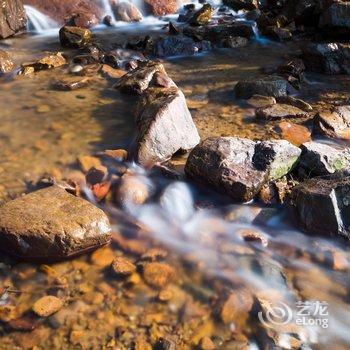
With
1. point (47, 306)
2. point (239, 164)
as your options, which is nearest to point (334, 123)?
point (239, 164)

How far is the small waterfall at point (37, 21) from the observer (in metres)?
9.94

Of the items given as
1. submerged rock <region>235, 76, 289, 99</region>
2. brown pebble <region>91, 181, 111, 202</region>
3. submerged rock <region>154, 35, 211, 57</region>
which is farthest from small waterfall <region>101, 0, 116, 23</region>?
brown pebble <region>91, 181, 111, 202</region>

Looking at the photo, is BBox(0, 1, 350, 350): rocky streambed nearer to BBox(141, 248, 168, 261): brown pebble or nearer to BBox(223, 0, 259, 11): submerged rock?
BBox(141, 248, 168, 261): brown pebble

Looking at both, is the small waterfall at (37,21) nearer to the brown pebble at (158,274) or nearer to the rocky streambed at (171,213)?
the rocky streambed at (171,213)

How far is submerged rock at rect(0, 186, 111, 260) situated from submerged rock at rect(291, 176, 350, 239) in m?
1.74

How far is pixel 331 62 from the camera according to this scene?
24.9 feet

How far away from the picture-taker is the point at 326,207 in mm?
3654

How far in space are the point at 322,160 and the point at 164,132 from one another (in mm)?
1682

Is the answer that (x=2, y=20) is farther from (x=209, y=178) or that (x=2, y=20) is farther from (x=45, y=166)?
(x=209, y=178)

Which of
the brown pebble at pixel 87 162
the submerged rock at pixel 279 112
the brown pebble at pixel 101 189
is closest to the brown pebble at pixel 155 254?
the brown pebble at pixel 101 189

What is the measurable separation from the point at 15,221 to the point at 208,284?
1.62m

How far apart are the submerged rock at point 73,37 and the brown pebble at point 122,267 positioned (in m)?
6.36

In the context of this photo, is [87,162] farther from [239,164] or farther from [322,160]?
[322,160]

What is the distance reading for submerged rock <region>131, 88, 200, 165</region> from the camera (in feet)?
15.4
